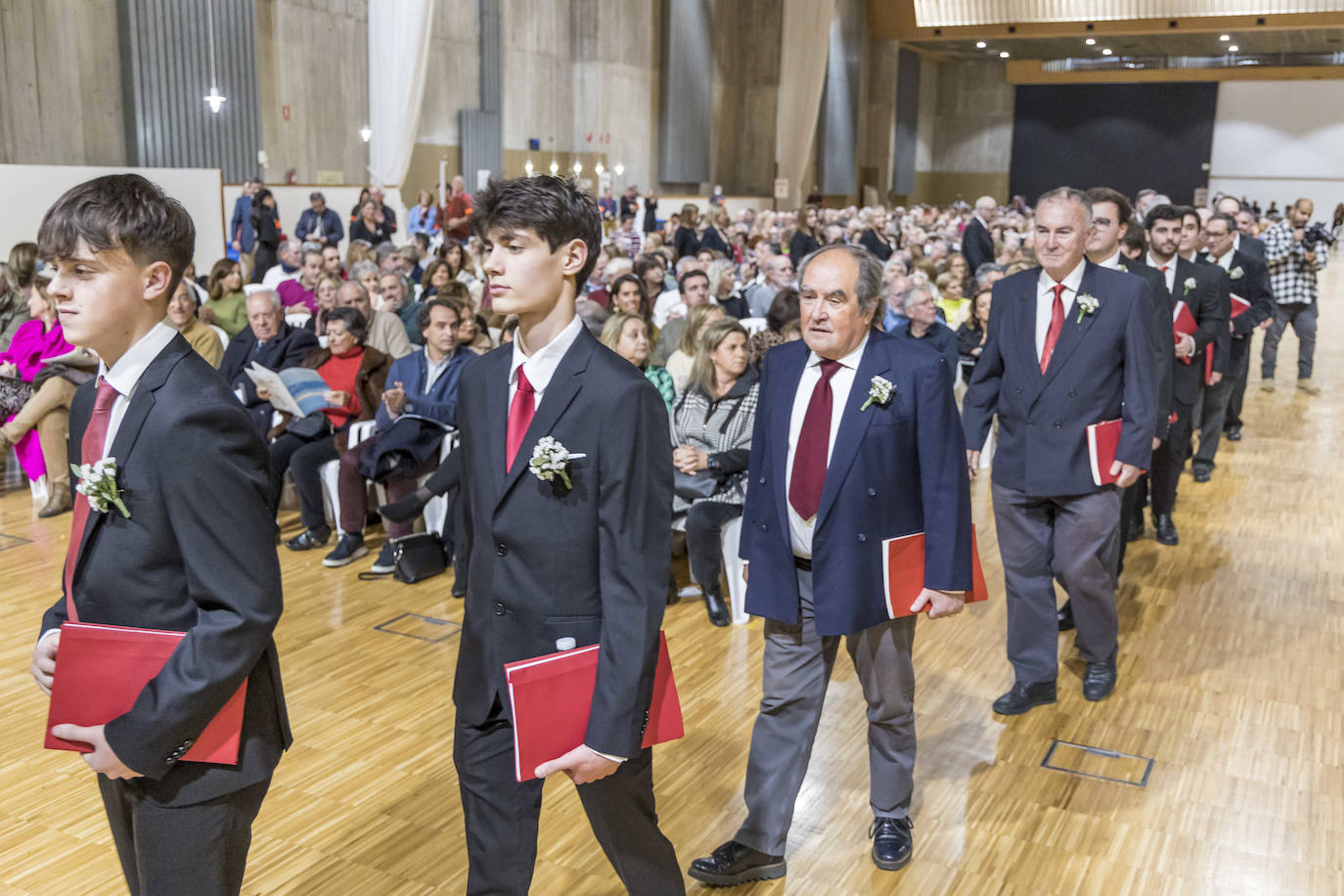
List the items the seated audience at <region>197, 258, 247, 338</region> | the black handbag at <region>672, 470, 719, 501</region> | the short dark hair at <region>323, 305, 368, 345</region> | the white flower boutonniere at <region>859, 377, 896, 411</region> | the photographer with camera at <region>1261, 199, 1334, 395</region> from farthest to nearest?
the photographer with camera at <region>1261, 199, 1334, 395</region> < the seated audience at <region>197, 258, 247, 338</region> < the short dark hair at <region>323, 305, 368, 345</region> < the black handbag at <region>672, 470, 719, 501</region> < the white flower boutonniere at <region>859, 377, 896, 411</region>

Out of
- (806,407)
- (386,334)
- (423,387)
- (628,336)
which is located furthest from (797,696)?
(386,334)

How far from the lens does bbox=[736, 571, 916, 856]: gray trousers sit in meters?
2.86

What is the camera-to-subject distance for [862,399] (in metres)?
2.76

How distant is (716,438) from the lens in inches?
198

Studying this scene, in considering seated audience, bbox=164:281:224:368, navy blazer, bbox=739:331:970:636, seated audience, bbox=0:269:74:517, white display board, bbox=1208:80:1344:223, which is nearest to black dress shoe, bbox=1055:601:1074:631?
navy blazer, bbox=739:331:970:636

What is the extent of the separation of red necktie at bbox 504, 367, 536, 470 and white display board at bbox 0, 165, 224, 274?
889 centimetres

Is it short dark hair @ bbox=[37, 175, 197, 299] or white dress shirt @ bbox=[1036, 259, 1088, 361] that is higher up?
short dark hair @ bbox=[37, 175, 197, 299]

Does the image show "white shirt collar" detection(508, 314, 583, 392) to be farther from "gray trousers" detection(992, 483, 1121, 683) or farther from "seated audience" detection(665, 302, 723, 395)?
"seated audience" detection(665, 302, 723, 395)

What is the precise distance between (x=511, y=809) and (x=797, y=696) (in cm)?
96

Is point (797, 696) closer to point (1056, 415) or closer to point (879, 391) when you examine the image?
point (879, 391)

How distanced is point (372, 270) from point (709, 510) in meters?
4.22

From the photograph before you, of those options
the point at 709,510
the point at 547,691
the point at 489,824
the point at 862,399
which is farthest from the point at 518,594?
the point at 709,510

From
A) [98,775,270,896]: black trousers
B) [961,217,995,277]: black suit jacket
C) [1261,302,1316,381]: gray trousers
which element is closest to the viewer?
[98,775,270,896]: black trousers

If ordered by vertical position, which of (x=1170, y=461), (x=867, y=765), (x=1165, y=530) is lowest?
(x=867, y=765)
